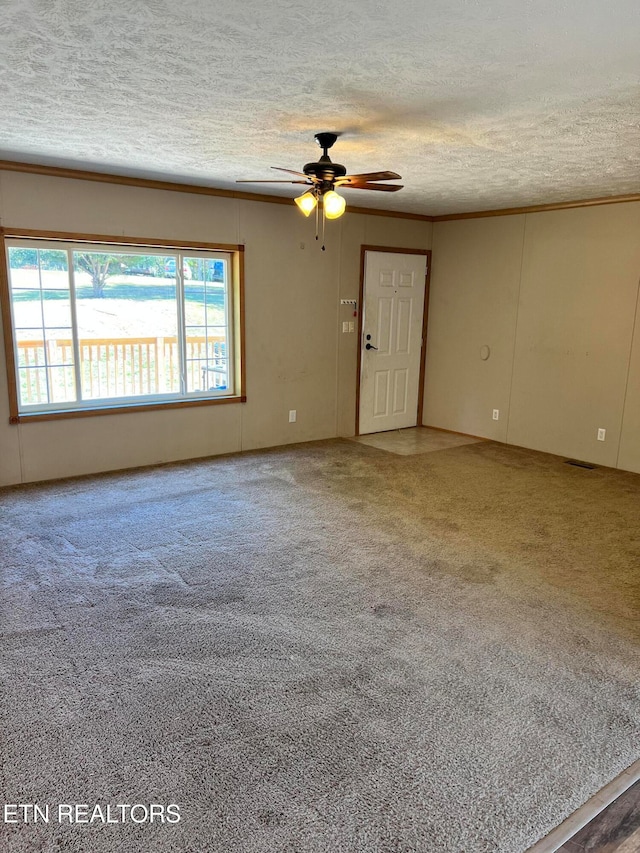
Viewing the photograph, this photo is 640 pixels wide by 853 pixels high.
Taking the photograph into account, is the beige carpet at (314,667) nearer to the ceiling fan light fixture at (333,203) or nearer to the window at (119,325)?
the window at (119,325)

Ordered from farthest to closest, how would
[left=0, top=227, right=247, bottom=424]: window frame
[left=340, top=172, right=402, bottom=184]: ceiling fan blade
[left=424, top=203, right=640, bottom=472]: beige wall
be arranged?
1. [left=424, top=203, right=640, bottom=472]: beige wall
2. [left=0, top=227, right=247, bottom=424]: window frame
3. [left=340, top=172, right=402, bottom=184]: ceiling fan blade

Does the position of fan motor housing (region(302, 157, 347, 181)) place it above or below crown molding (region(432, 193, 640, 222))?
below

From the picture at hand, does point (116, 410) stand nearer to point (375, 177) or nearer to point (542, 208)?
point (375, 177)

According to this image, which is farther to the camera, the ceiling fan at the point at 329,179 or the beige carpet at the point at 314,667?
the ceiling fan at the point at 329,179

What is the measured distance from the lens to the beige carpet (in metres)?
1.81

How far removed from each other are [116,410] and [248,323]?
1486 millimetres

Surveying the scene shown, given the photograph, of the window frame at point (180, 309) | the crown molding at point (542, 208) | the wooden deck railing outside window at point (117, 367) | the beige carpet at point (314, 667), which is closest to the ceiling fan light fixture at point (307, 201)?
the window frame at point (180, 309)

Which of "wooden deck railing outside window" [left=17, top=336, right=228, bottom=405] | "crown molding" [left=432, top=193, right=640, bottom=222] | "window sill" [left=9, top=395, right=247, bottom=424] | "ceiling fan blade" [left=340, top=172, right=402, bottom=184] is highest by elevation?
"crown molding" [left=432, top=193, right=640, bottom=222]

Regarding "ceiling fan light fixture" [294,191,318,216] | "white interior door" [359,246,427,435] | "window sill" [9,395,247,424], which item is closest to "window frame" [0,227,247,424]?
"window sill" [9,395,247,424]

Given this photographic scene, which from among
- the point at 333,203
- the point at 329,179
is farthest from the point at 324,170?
the point at 333,203

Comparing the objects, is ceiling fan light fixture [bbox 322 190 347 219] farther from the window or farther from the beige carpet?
the window

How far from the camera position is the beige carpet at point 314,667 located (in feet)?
5.94

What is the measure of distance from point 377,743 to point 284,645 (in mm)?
685

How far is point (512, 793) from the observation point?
1.87 m
